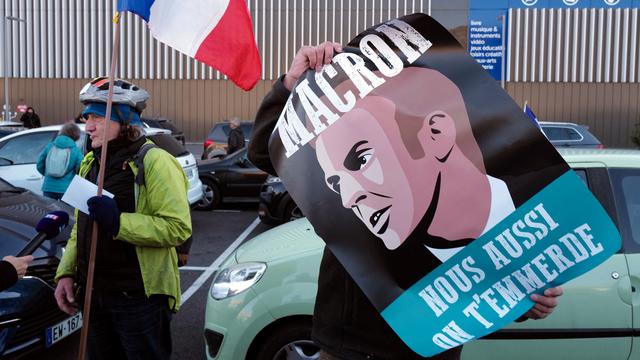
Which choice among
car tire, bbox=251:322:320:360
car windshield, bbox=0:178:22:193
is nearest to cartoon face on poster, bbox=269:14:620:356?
car tire, bbox=251:322:320:360

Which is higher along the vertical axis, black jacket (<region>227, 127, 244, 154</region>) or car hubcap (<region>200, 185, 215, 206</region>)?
black jacket (<region>227, 127, 244, 154</region>)

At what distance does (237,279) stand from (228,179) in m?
7.98

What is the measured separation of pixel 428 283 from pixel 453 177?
10.7 inches

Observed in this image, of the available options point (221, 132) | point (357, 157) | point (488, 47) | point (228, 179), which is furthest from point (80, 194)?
point (221, 132)

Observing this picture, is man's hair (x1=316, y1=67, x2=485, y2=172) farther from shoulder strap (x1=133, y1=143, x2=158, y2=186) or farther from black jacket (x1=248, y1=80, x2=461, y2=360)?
shoulder strap (x1=133, y1=143, x2=158, y2=186)

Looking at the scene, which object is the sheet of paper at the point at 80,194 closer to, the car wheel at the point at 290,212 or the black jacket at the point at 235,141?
the car wheel at the point at 290,212

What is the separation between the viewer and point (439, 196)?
5.15 feet

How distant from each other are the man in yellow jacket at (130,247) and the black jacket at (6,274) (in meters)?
0.32

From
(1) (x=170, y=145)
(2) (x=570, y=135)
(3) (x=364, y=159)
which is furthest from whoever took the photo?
(2) (x=570, y=135)

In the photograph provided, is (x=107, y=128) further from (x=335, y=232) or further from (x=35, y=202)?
(x=35, y=202)

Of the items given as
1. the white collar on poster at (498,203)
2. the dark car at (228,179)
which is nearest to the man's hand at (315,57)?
the white collar on poster at (498,203)

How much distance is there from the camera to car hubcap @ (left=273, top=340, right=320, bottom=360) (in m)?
3.59

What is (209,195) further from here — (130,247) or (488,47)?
(130,247)

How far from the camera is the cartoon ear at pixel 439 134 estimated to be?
1.58 meters
